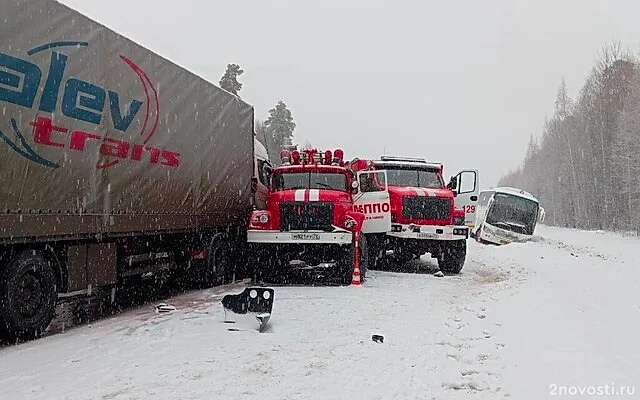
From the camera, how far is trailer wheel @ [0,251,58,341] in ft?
23.6

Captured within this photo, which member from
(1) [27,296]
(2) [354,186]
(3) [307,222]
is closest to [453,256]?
(2) [354,186]

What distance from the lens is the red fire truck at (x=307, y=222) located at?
40.7ft

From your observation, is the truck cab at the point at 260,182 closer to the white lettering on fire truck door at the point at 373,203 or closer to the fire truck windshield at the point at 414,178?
the white lettering on fire truck door at the point at 373,203

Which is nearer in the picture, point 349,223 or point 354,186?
point 349,223

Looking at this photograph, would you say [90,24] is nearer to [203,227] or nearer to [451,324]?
[203,227]

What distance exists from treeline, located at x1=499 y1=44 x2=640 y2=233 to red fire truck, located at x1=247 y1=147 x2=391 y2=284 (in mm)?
36966

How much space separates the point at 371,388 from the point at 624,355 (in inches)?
114

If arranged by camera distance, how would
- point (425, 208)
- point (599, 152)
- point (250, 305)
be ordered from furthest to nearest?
1. point (599, 152)
2. point (425, 208)
3. point (250, 305)

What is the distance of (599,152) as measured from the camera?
57.9m

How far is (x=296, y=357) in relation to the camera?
21.5 feet

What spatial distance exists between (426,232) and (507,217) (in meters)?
18.5

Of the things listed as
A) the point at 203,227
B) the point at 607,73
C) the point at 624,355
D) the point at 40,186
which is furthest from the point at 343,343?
the point at 607,73

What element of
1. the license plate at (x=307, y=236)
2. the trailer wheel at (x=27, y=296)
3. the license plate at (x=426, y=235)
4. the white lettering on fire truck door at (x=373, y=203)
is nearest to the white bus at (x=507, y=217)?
the license plate at (x=426, y=235)

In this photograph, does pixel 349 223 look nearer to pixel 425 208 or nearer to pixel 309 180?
pixel 309 180
